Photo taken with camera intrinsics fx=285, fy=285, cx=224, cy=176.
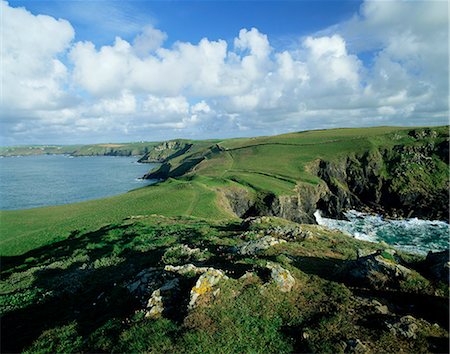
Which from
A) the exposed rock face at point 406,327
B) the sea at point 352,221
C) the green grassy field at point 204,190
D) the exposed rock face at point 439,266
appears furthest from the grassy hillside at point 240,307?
the sea at point 352,221

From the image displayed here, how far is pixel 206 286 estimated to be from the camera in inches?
679

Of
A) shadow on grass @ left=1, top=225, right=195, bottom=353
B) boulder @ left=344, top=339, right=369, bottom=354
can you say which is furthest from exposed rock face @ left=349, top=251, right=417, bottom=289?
shadow on grass @ left=1, top=225, right=195, bottom=353

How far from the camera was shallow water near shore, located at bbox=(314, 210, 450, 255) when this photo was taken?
66062 mm

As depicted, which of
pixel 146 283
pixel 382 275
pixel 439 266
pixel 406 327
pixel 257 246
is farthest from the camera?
pixel 257 246

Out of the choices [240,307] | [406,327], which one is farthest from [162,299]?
[406,327]

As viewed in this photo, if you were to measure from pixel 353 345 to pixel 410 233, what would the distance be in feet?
250

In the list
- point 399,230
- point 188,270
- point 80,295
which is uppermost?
point 188,270

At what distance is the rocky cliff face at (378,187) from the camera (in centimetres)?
8906

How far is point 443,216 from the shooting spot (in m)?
90.6

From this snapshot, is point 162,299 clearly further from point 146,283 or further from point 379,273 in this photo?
point 379,273

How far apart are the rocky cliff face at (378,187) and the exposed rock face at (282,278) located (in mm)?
65788

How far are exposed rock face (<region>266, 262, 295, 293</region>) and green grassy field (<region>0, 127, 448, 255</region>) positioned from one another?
39691 mm

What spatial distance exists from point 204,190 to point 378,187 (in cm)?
7250

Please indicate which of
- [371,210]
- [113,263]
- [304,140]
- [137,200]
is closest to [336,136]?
[304,140]
